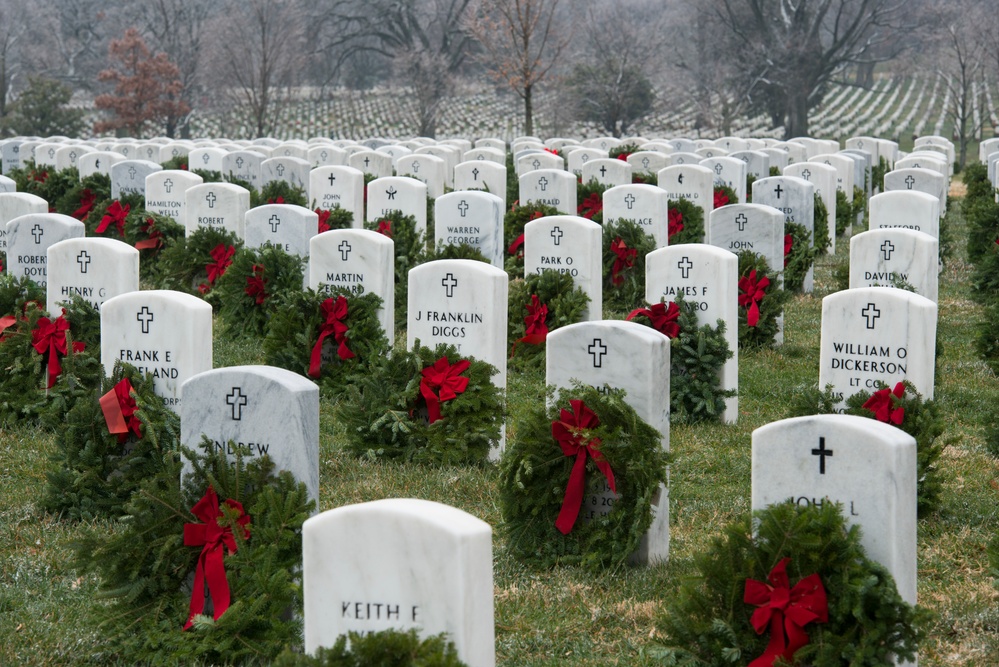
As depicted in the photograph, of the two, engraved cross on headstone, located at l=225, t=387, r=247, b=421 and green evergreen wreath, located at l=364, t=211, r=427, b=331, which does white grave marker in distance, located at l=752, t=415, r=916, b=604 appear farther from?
green evergreen wreath, located at l=364, t=211, r=427, b=331

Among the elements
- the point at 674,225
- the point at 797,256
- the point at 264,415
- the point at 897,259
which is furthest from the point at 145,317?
the point at 674,225

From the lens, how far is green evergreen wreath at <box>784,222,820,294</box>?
13.3 metres

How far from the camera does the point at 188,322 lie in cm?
700

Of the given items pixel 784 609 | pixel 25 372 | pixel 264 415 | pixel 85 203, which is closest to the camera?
pixel 784 609

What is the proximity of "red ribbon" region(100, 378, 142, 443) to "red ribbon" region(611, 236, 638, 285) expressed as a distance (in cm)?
658

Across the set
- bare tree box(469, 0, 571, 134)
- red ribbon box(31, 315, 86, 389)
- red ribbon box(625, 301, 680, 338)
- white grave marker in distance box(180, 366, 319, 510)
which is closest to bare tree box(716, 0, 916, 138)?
bare tree box(469, 0, 571, 134)

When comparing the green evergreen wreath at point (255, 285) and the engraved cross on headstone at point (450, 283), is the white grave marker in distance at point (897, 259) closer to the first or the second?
the engraved cross on headstone at point (450, 283)

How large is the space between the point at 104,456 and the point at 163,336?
0.72 meters

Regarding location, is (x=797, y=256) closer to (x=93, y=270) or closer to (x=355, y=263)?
(x=355, y=263)

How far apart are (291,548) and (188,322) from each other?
2.01 metres

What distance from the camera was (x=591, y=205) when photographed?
16188mm

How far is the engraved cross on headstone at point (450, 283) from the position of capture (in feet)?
26.9

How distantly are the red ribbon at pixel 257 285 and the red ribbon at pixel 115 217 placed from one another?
187 inches

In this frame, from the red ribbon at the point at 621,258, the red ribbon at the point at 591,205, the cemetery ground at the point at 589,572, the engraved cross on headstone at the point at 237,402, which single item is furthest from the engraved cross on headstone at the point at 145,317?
the red ribbon at the point at 591,205
